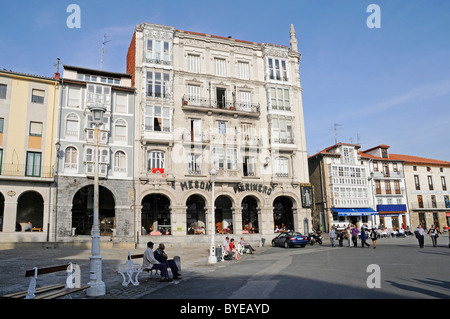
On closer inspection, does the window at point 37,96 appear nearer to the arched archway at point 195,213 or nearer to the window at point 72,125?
the window at point 72,125

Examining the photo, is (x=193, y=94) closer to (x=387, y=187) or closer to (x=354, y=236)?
(x=354, y=236)

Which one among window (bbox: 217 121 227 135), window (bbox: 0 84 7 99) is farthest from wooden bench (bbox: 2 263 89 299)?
window (bbox: 217 121 227 135)

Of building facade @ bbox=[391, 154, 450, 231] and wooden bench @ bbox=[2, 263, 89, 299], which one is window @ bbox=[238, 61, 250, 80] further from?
building facade @ bbox=[391, 154, 450, 231]

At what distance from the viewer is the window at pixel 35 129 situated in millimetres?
28103

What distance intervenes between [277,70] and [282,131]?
274 inches

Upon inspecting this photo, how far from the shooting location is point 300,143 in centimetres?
3762

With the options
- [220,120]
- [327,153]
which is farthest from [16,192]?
[327,153]

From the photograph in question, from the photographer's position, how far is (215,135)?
112ft

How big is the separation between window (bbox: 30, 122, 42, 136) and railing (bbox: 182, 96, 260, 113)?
41.1 ft

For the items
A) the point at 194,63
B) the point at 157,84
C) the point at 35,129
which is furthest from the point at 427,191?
the point at 35,129

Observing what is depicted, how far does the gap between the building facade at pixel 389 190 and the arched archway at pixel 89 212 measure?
36.3 metres
